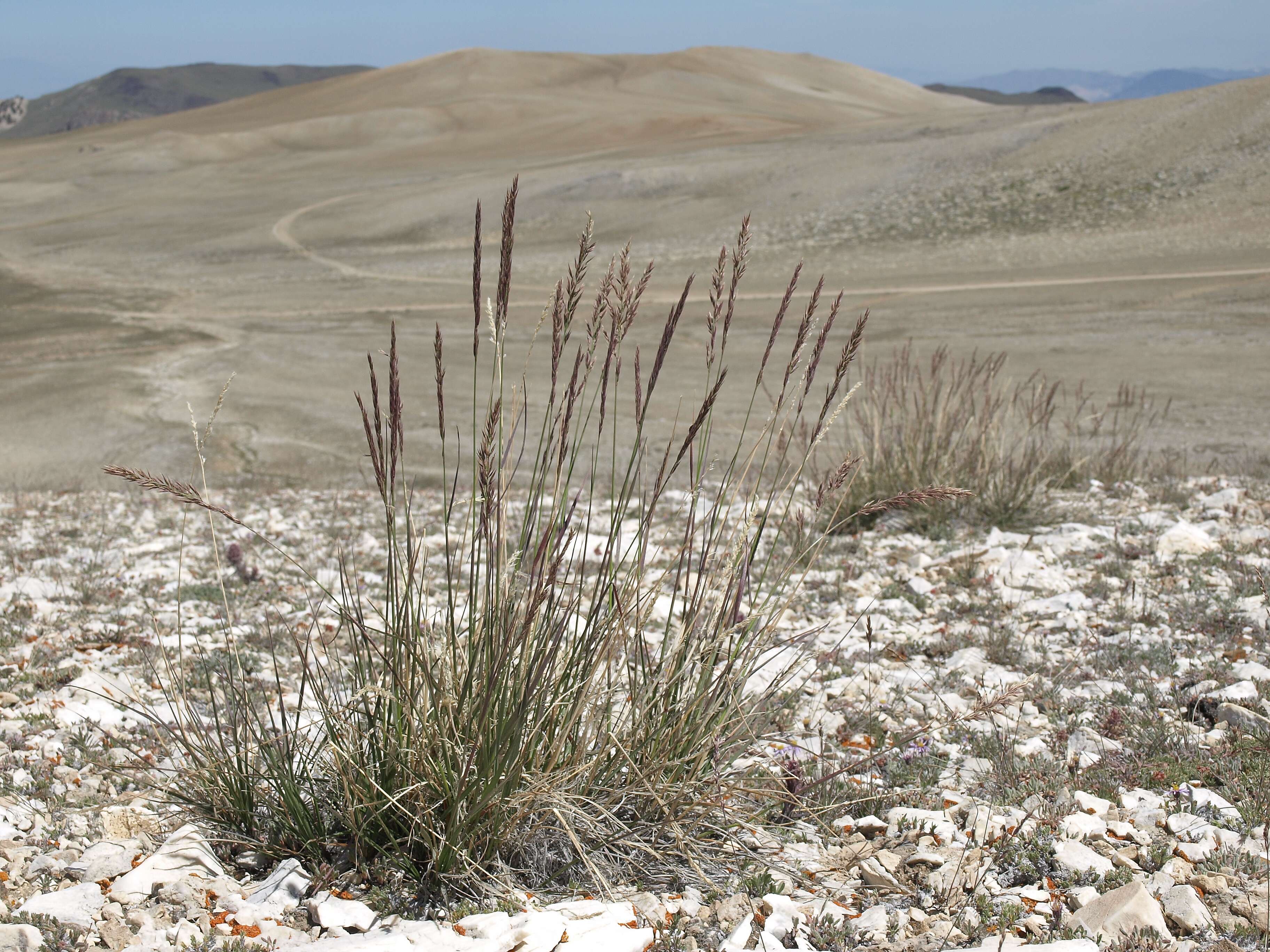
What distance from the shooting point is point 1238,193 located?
25.6 metres

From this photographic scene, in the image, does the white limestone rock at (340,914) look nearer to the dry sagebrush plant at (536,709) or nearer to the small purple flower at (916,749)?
the dry sagebrush plant at (536,709)

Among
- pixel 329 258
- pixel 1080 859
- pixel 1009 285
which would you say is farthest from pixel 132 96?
pixel 1080 859

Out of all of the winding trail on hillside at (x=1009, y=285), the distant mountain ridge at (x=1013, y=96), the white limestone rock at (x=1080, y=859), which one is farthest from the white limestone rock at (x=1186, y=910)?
the distant mountain ridge at (x=1013, y=96)

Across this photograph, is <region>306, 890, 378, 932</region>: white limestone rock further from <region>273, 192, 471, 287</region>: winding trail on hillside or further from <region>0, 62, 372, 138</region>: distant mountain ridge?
<region>0, 62, 372, 138</region>: distant mountain ridge

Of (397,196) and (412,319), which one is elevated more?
(397,196)

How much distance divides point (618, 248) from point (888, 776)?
25906 millimetres

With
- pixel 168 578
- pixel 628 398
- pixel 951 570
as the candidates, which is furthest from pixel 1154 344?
pixel 168 578

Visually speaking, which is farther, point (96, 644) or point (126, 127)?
point (126, 127)

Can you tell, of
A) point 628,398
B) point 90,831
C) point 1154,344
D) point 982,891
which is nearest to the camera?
point 982,891

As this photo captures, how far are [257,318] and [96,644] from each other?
1729 cm

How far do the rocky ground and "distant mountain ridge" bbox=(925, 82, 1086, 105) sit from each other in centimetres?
13324

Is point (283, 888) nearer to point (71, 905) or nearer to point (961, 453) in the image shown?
point (71, 905)

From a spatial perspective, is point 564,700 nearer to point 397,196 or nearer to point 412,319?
point 412,319

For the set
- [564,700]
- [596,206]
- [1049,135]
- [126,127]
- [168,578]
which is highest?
[126,127]
